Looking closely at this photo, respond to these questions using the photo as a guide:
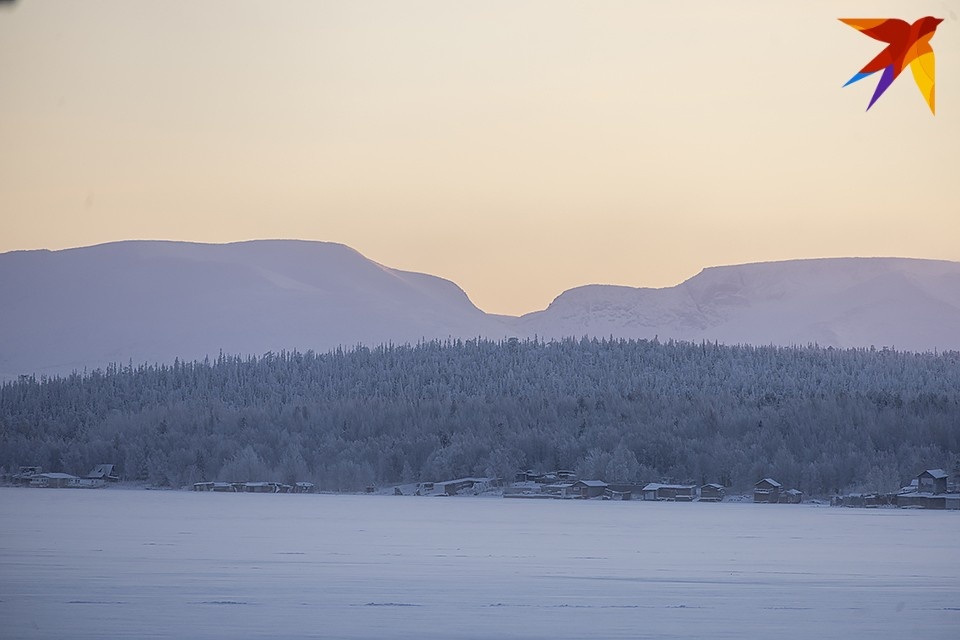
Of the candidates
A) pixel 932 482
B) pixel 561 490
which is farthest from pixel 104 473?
pixel 932 482

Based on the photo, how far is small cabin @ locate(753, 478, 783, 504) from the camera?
5089 inches

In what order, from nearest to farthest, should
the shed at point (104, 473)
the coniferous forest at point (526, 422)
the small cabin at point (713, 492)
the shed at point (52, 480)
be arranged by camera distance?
1. the small cabin at point (713, 492)
2. the coniferous forest at point (526, 422)
3. the shed at point (52, 480)
4. the shed at point (104, 473)

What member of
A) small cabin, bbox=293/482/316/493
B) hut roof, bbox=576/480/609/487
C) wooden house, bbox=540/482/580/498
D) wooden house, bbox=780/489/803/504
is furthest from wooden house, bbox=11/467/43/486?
wooden house, bbox=780/489/803/504

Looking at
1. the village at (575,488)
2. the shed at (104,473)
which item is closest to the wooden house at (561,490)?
the village at (575,488)

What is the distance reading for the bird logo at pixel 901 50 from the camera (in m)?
22.2

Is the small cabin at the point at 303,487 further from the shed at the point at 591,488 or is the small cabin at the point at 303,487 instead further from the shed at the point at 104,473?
Answer: the shed at the point at 591,488

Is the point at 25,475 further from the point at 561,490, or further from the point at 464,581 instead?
the point at 464,581

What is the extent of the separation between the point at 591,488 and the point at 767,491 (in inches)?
581

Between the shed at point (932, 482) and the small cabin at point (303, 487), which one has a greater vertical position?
the shed at point (932, 482)

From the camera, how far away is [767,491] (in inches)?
5138

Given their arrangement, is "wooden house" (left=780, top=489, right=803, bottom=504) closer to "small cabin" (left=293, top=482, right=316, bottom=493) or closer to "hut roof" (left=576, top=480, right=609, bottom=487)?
"hut roof" (left=576, top=480, right=609, bottom=487)

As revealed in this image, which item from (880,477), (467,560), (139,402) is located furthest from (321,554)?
(139,402)

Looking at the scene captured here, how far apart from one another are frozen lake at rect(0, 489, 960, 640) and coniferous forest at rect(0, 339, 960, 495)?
75771 mm

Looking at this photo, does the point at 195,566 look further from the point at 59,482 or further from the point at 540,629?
the point at 59,482
